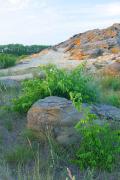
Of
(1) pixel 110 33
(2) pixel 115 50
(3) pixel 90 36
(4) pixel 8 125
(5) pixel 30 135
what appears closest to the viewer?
(5) pixel 30 135

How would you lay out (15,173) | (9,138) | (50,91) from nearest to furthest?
(15,173), (9,138), (50,91)

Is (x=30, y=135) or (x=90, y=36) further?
(x=90, y=36)

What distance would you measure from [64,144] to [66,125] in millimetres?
276

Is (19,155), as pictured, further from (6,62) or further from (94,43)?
(94,43)

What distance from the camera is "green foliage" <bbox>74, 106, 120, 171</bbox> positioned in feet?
20.7

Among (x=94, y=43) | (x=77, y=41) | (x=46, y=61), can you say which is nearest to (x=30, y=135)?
(x=46, y=61)

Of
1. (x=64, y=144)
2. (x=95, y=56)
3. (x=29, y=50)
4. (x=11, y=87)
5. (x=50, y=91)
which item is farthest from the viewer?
(x=29, y=50)

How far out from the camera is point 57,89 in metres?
8.14

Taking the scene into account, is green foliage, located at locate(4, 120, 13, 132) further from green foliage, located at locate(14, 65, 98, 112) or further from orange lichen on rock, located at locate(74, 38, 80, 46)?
orange lichen on rock, located at locate(74, 38, 80, 46)

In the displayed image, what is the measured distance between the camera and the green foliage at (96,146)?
6312 millimetres

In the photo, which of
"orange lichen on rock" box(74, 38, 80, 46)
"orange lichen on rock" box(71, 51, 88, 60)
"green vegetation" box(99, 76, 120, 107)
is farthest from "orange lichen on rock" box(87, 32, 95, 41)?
"green vegetation" box(99, 76, 120, 107)

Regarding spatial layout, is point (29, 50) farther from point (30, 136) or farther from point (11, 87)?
point (30, 136)

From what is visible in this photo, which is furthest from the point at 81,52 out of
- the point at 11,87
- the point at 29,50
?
the point at 29,50

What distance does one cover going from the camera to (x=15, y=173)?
6.15m
